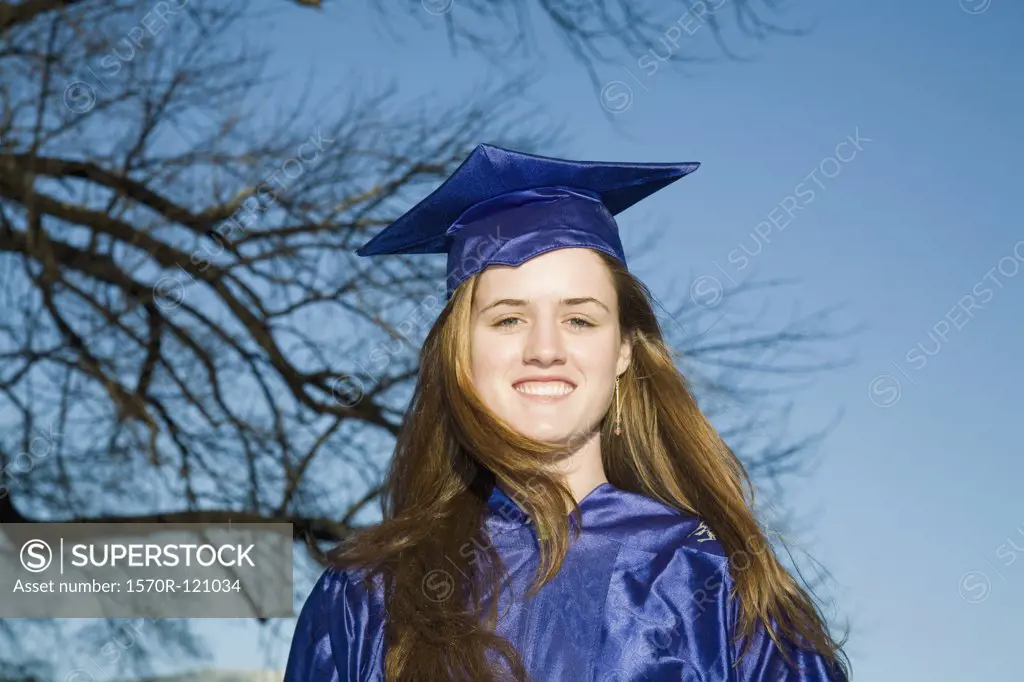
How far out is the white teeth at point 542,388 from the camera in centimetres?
244

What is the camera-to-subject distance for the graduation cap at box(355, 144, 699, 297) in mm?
2547

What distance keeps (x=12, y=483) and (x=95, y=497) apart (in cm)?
31

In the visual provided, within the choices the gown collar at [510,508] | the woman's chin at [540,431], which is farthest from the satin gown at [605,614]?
the woman's chin at [540,431]

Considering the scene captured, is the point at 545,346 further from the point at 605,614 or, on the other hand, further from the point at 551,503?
the point at 605,614

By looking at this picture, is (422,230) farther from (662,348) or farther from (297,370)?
(297,370)

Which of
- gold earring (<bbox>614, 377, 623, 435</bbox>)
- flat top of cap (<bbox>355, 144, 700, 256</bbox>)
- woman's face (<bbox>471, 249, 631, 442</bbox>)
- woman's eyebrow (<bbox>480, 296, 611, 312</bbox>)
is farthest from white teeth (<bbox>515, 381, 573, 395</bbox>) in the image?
flat top of cap (<bbox>355, 144, 700, 256</bbox>)

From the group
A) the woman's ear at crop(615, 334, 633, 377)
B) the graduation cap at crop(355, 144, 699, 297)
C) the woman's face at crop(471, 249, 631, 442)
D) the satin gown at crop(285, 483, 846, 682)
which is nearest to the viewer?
the satin gown at crop(285, 483, 846, 682)

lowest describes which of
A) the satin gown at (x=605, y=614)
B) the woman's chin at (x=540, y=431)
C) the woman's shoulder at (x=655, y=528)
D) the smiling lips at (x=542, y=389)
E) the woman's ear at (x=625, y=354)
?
the satin gown at (x=605, y=614)

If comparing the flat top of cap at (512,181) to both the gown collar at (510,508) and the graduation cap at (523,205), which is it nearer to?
the graduation cap at (523,205)

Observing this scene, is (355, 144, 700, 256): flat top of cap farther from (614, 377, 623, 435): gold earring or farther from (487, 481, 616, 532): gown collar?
(487, 481, 616, 532): gown collar

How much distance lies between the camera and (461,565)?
2.41m

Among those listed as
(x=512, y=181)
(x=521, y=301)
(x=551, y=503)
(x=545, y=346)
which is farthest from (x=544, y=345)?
(x=512, y=181)

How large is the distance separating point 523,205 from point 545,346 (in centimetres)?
39

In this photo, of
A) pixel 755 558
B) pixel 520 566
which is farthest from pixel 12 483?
pixel 755 558
